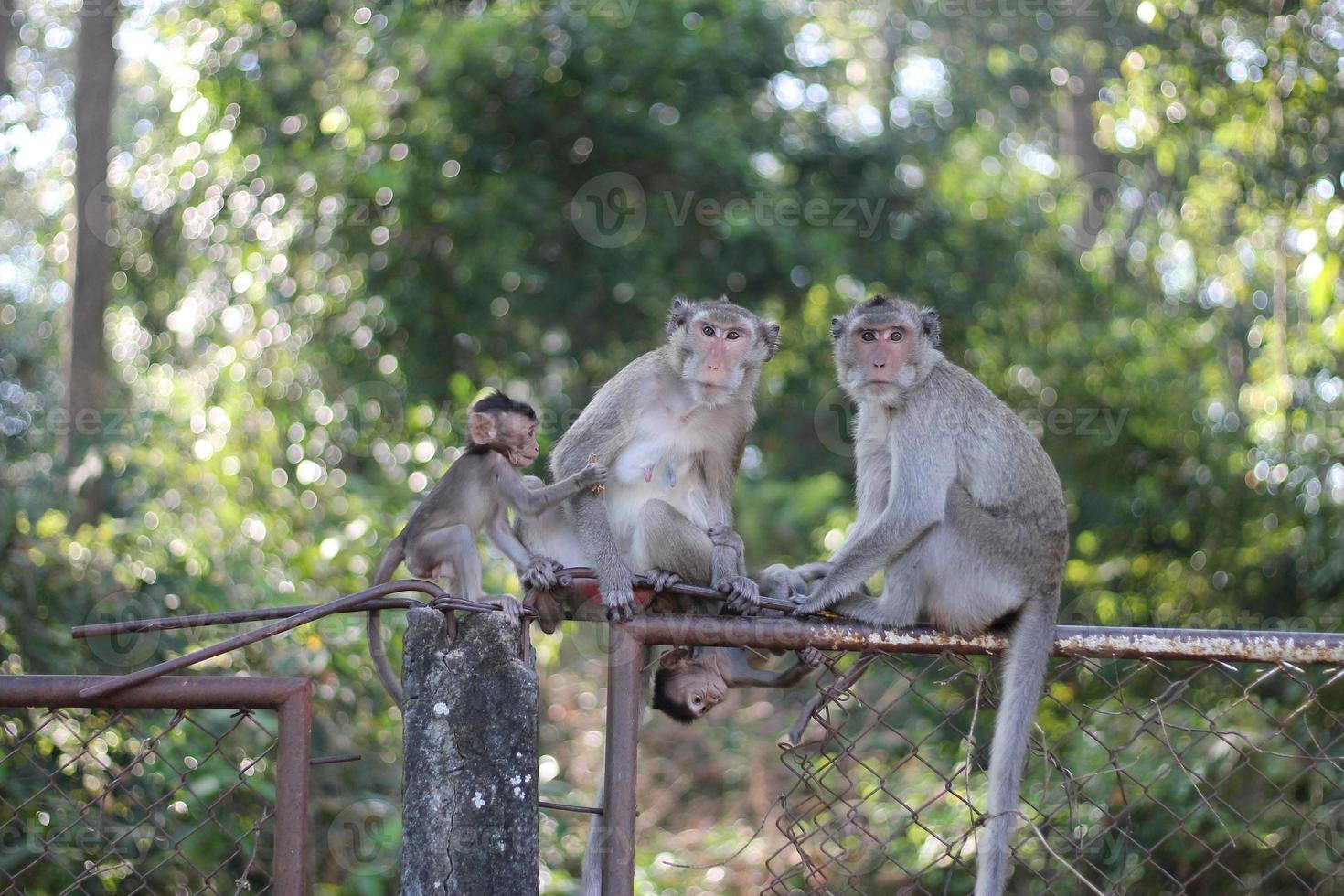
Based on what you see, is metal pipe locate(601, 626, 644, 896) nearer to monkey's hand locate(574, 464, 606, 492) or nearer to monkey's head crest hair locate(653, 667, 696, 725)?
monkey's head crest hair locate(653, 667, 696, 725)

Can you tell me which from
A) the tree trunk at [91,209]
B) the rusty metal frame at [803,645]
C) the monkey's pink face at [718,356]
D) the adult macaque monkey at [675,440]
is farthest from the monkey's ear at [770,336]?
the tree trunk at [91,209]

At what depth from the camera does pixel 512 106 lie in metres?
8.53

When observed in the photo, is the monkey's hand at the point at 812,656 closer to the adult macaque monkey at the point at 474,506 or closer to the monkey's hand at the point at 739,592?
the monkey's hand at the point at 739,592

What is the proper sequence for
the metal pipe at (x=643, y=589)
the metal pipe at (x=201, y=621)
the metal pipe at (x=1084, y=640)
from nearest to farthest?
the metal pipe at (x=201, y=621), the metal pipe at (x=1084, y=640), the metal pipe at (x=643, y=589)

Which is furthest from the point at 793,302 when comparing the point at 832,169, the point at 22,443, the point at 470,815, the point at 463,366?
the point at 470,815

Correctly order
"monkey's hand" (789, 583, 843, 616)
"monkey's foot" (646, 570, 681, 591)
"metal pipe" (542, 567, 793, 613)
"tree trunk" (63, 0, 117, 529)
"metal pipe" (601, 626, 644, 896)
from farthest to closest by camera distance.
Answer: "tree trunk" (63, 0, 117, 529) < "monkey's hand" (789, 583, 843, 616) < "monkey's foot" (646, 570, 681, 591) < "metal pipe" (542, 567, 793, 613) < "metal pipe" (601, 626, 644, 896)

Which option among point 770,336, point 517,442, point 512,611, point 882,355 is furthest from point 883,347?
point 512,611

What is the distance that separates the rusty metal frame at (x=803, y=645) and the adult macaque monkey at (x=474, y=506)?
1715 millimetres

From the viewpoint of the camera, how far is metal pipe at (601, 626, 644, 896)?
2.17 m

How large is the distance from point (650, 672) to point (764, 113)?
683cm

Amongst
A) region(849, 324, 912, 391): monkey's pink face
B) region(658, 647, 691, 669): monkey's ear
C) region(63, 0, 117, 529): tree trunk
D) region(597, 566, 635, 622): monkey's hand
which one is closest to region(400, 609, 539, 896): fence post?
region(597, 566, 635, 622): monkey's hand

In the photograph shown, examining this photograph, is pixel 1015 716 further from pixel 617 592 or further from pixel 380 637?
pixel 380 637

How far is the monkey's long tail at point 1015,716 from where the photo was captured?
2.69 m

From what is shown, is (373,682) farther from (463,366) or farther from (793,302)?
(793,302)
